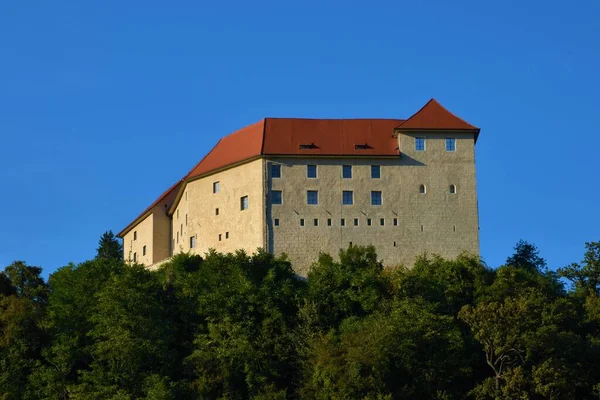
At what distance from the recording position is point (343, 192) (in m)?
77.3

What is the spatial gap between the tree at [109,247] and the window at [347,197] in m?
32.5

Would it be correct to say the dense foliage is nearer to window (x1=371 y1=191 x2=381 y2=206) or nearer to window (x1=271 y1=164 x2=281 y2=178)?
window (x1=371 y1=191 x2=381 y2=206)

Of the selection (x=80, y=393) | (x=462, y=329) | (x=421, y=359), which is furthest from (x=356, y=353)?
(x=80, y=393)

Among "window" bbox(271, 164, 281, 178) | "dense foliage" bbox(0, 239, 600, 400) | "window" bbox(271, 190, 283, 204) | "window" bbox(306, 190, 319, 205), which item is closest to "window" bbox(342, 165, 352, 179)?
"window" bbox(306, 190, 319, 205)

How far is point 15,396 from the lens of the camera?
64750 mm

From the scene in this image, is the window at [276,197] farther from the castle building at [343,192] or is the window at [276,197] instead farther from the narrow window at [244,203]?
the narrow window at [244,203]

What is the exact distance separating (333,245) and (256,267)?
5574 millimetres

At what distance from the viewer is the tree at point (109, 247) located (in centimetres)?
10556

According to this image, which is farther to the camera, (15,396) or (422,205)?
(422,205)

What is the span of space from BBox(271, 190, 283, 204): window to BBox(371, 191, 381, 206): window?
5.63m

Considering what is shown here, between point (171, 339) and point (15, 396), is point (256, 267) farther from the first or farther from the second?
point (15, 396)

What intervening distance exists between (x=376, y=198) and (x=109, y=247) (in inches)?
1471

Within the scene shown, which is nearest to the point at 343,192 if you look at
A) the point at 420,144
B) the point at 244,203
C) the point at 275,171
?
the point at 275,171

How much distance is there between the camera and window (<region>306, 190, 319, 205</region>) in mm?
77062
